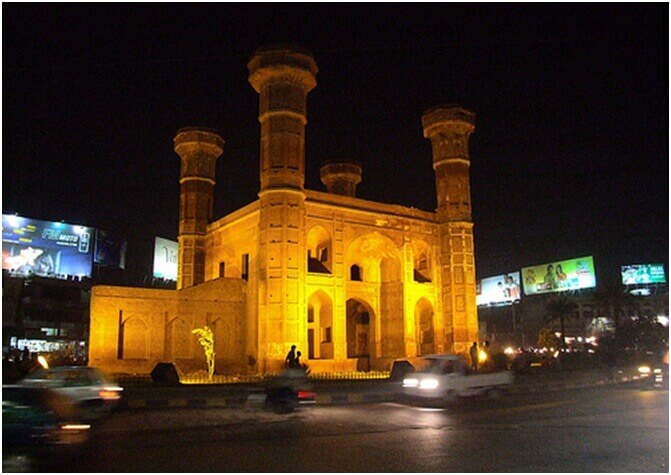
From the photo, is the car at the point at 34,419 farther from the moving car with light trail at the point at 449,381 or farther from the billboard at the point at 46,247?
the billboard at the point at 46,247

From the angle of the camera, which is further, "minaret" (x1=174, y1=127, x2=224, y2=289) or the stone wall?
"minaret" (x1=174, y1=127, x2=224, y2=289)

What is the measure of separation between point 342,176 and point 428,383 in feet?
100

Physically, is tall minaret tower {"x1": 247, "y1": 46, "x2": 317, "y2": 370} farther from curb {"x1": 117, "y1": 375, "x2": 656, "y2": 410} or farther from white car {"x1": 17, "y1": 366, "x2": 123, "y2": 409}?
white car {"x1": 17, "y1": 366, "x2": 123, "y2": 409}

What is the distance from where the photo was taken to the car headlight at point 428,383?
18141 mm

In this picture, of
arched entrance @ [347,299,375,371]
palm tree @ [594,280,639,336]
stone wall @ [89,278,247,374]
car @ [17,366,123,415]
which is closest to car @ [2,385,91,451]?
car @ [17,366,123,415]

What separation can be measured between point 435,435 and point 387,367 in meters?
24.9

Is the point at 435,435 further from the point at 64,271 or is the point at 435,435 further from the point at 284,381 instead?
the point at 64,271

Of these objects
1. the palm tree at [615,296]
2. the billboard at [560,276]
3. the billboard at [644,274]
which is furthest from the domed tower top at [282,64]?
the billboard at [644,274]

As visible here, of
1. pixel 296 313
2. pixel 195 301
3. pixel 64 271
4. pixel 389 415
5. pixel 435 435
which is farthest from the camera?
pixel 64 271

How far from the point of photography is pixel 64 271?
2195 inches

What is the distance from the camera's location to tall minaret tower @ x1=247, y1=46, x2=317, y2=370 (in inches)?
1220

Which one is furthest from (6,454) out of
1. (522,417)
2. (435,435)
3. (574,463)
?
(522,417)

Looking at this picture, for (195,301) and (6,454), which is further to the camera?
(195,301)

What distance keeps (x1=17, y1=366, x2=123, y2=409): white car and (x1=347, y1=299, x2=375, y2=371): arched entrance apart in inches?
1010
